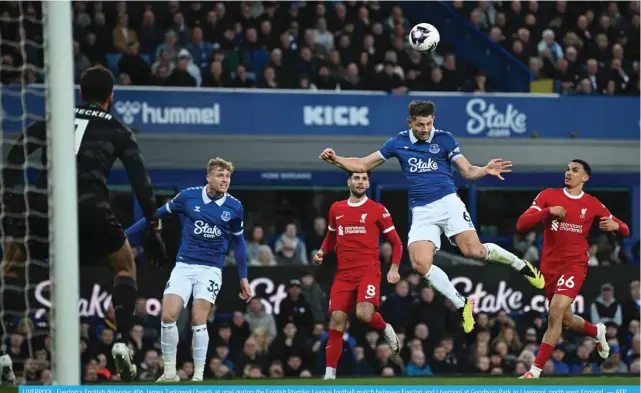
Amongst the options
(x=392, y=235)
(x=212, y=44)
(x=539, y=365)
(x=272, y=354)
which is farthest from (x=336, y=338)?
(x=212, y=44)

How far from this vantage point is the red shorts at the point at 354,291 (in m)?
13.0

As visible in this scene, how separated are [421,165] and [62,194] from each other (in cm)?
497

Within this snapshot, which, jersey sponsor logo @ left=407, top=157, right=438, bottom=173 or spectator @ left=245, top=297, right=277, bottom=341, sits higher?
jersey sponsor logo @ left=407, top=157, right=438, bottom=173

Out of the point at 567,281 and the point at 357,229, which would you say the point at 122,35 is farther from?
the point at 567,281

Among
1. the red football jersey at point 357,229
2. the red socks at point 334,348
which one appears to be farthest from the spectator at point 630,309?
the red socks at point 334,348

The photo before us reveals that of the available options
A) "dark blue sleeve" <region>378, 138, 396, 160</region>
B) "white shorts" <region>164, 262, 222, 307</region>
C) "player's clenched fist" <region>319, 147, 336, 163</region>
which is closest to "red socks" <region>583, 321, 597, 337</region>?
"dark blue sleeve" <region>378, 138, 396, 160</region>

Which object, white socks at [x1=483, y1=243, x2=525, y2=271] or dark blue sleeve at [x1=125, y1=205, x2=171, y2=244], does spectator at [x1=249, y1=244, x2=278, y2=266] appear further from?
white socks at [x1=483, y1=243, x2=525, y2=271]

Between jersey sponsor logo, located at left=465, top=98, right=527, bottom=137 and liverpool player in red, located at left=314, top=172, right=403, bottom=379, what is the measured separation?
851 centimetres

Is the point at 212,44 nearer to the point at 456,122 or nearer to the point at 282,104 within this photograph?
the point at 282,104

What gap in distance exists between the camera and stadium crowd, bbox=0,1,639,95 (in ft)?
66.0

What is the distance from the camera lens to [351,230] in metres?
13.3

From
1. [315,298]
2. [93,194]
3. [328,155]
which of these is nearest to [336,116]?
[315,298]

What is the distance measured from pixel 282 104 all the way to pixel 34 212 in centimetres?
1115

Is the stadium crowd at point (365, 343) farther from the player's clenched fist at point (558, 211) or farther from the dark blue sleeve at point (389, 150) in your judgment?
the dark blue sleeve at point (389, 150)
